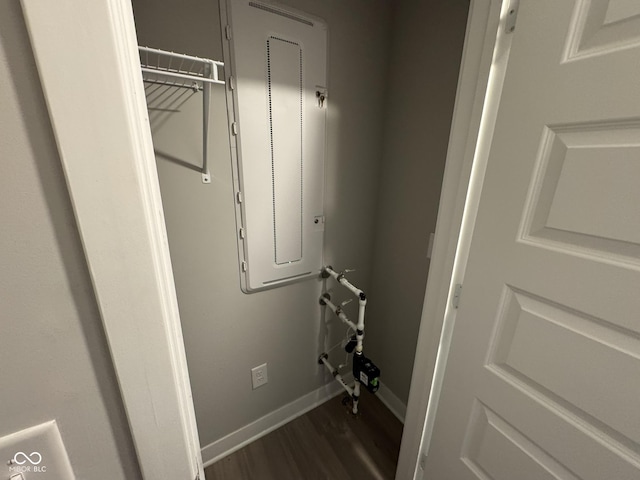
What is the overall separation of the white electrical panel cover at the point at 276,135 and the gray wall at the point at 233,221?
0.06 metres

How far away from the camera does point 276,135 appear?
1.18m

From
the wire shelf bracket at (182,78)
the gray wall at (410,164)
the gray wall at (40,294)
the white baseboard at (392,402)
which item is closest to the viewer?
the gray wall at (40,294)

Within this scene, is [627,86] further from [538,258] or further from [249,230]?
[249,230]

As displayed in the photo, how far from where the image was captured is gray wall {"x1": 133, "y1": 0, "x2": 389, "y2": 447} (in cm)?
98

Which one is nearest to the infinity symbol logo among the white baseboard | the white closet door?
the white closet door

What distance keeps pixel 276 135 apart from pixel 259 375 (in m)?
1.32

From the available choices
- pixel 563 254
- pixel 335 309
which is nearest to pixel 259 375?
pixel 335 309

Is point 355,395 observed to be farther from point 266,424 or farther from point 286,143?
point 286,143

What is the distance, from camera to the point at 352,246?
1632 mm

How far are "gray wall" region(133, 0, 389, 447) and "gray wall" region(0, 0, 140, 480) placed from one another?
0.80 m

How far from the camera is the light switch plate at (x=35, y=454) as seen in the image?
313 mm

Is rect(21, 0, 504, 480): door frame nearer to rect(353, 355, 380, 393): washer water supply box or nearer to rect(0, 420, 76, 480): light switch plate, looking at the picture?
rect(0, 420, 76, 480): light switch plate

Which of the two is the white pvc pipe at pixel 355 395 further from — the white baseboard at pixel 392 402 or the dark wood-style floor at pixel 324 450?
the white baseboard at pixel 392 402

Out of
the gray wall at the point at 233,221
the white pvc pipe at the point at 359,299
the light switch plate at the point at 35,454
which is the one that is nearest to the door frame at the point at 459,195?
the white pvc pipe at the point at 359,299
